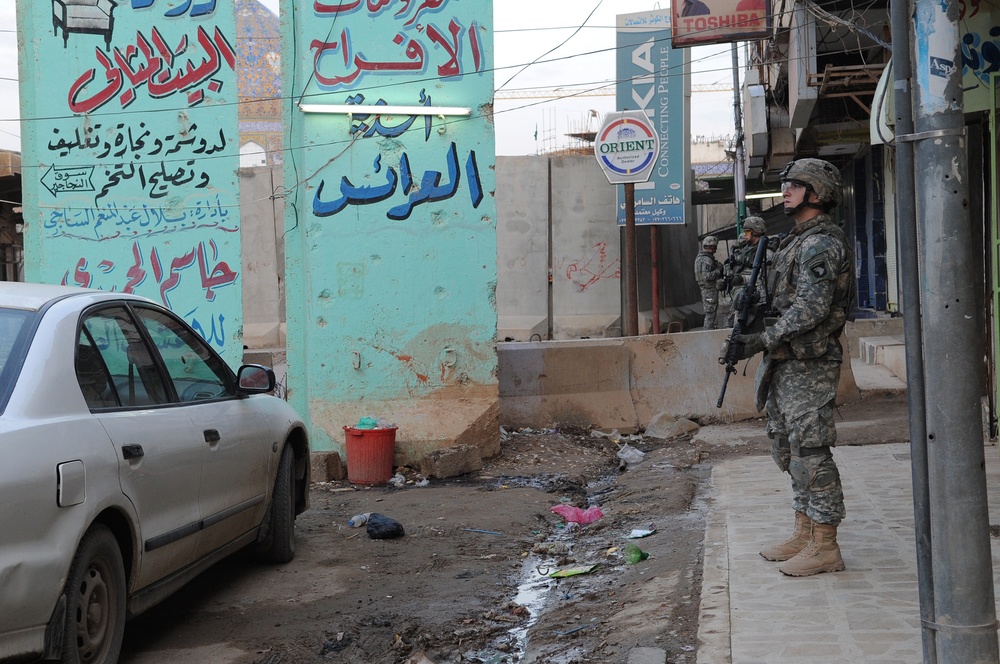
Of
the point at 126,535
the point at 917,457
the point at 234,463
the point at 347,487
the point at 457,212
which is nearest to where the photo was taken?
the point at 917,457

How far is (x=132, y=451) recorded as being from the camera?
3.76 meters

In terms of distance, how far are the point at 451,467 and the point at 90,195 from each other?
14.9 ft

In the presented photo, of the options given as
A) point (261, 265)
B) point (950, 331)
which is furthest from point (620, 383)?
point (261, 265)

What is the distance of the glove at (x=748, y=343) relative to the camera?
459cm

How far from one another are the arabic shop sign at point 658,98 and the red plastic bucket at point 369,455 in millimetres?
11226

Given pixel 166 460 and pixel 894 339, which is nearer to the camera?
pixel 166 460

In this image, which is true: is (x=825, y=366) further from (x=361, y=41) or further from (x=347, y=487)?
(x=361, y=41)

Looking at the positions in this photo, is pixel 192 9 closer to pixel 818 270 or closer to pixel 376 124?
pixel 376 124

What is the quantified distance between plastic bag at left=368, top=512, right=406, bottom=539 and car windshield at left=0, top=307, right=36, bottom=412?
125 inches

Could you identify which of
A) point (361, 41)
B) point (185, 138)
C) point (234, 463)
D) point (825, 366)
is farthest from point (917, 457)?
point (185, 138)

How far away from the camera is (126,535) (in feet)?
12.3

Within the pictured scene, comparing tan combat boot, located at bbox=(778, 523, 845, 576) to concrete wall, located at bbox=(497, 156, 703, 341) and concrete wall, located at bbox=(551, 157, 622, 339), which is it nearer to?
concrete wall, located at bbox=(497, 156, 703, 341)

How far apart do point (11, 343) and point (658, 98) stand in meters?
17.0

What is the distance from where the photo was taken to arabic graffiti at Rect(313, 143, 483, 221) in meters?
9.16
